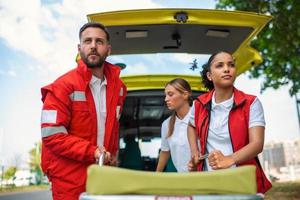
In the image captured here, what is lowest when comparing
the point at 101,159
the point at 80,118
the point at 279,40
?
the point at 101,159

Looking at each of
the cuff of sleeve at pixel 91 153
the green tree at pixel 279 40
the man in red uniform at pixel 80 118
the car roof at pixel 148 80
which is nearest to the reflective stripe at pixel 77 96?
the man in red uniform at pixel 80 118

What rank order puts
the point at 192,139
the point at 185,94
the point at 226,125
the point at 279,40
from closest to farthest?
the point at 226,125
the point at 192,139
the point at 185,94
the point at 279,40

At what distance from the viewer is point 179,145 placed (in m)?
3.23

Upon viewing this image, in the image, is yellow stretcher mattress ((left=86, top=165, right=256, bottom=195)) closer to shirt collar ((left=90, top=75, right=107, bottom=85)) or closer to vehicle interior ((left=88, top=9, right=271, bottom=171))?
shirt collar ((left=90, top=75, right=107, bottom=85))

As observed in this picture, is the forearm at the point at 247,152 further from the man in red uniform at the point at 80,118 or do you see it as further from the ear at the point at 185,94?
the ear at the point at 185,94

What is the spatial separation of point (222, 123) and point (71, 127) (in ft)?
2.87

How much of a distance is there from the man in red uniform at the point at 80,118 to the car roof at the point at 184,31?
0.61 m

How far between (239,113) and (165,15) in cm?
118

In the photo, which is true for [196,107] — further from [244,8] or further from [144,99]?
[244,8]

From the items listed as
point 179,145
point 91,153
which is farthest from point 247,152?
point 179,145

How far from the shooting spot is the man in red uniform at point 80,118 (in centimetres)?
214

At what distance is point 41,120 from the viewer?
2.20 m

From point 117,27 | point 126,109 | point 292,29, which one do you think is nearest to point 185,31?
A: point 117,27

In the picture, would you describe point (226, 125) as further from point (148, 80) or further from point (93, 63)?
point (148, 80)
